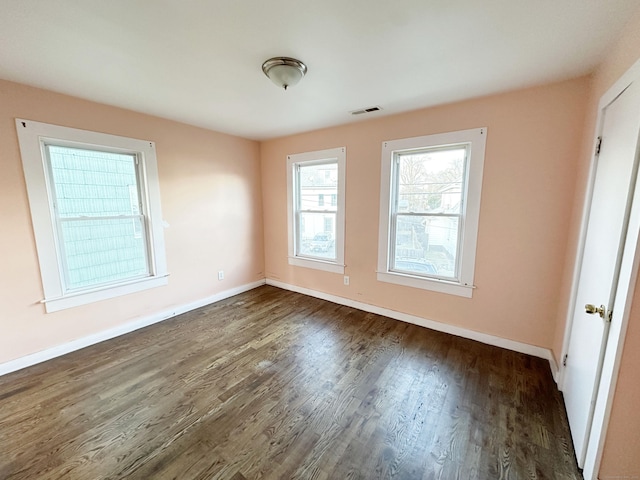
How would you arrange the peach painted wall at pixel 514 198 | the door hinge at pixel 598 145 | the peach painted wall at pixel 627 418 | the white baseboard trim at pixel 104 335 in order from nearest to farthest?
the peach painted wall at pixel 627 418
the door hinge at pixel 598 145
the peach painted wall at pixel 514 198
the white baseboard trim at pixel 104 335

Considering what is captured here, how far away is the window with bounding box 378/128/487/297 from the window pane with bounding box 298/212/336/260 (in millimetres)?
785

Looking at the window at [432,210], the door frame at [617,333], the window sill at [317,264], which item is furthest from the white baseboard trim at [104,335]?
the door frame at [617,333]

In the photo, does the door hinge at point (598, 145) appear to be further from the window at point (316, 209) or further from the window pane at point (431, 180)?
the window at point (316, 209)

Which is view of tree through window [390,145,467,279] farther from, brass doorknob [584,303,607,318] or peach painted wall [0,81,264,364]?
peach painted wall [0,81,264,364]

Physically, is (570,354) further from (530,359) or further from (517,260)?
(517,260)

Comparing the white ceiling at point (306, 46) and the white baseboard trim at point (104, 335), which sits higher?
the white ceiling at point (306, 46)

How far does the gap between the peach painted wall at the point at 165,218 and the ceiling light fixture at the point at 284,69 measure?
1.89 metres

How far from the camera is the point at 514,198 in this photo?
233 cm

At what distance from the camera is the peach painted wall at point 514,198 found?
2.12m

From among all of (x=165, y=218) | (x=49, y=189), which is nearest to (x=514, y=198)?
(x=165, y=218)

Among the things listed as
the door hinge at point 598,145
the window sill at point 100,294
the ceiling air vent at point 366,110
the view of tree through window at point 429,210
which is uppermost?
the ceiling air vent at point 366,110

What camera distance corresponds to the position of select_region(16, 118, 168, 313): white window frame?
219 cm

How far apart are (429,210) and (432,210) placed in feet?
0.11

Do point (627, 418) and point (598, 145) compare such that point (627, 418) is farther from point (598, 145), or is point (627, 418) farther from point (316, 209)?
point (316, 209)
